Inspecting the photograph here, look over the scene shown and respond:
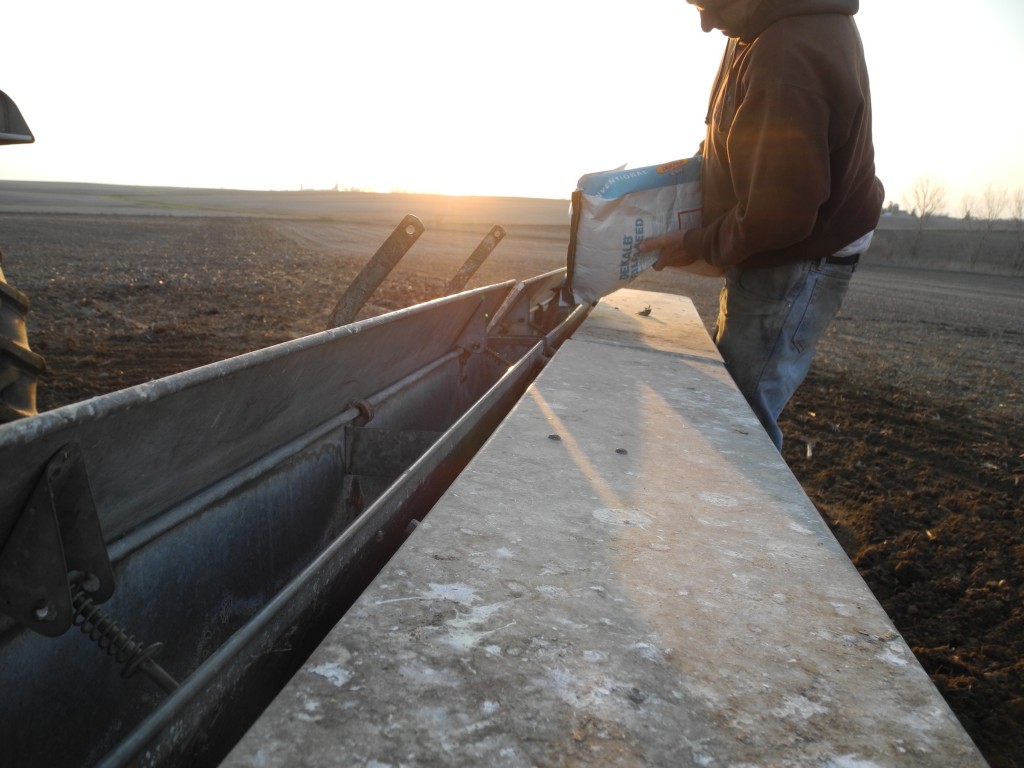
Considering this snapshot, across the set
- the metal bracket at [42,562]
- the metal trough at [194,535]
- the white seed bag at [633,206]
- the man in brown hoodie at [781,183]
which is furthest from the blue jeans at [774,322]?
the metal bracket at [42,562]

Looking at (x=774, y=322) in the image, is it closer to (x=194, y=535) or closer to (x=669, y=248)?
(x=669, y=248)

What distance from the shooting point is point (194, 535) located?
169 centimetres

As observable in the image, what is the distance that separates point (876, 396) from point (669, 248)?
414 cm

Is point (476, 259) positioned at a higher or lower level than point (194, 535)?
higher

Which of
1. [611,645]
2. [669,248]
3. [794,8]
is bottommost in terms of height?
[611,645]

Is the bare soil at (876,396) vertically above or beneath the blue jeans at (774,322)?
beneath

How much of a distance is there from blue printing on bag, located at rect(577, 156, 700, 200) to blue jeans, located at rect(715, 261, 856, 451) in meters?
0.48

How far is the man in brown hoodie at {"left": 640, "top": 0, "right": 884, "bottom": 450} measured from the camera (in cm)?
236

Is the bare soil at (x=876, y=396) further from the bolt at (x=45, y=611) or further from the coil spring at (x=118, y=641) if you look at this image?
the bolt at (x=45, y=611)

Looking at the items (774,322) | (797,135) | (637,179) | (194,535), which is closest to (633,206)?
(637,179)

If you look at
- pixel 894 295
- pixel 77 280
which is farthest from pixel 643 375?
pixel 894 295

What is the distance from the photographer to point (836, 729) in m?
1.01

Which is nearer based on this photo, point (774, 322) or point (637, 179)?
point (774, 322)

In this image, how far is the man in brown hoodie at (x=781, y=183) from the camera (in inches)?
92.7
